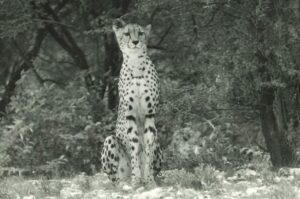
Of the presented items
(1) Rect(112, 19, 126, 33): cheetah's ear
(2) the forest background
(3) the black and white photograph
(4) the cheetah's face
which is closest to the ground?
(3) the black and white photograph

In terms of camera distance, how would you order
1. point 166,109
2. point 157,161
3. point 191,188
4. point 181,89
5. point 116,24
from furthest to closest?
point 116,24
point 181,89
point 166,109
point 157,161
point 191,188

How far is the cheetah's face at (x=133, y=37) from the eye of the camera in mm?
8578

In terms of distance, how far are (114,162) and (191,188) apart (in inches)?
65.1

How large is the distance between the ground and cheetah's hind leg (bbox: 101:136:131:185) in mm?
242

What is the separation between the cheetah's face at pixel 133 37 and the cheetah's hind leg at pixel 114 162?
113 cm

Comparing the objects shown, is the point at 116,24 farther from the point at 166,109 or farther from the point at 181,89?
the point at 166,109

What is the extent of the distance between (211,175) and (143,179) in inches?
37.0

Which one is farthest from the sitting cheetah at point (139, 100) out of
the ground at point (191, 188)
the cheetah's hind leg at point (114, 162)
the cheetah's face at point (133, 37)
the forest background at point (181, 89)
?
the forest background at point (181, 89)

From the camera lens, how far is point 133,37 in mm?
8578

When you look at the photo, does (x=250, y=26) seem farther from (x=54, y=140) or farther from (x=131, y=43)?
(x=54, y=140)

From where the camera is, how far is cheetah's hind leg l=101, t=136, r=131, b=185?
8.92 m

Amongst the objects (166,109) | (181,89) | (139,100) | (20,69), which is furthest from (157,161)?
(20,69)

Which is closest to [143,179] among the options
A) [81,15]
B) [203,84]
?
[203,84]

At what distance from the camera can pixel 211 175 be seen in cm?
780
